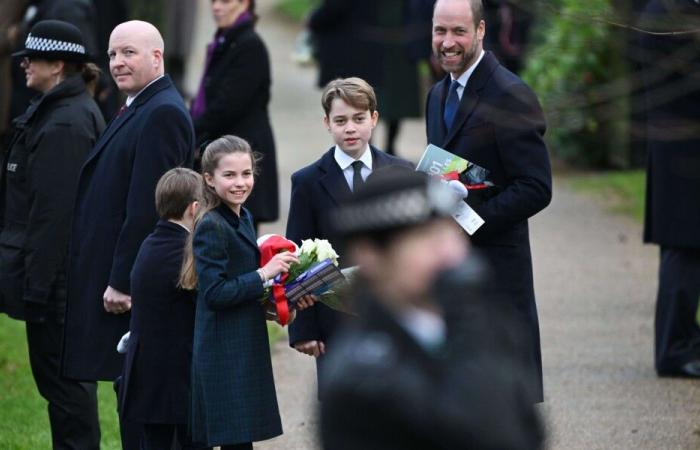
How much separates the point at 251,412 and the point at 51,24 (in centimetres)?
214

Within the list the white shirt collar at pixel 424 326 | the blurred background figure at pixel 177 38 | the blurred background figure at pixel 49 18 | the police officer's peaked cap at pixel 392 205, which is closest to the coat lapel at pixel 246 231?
the police officer's peaked cap at pixel 392 205

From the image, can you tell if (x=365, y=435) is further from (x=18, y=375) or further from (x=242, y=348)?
(x=18, y=375)

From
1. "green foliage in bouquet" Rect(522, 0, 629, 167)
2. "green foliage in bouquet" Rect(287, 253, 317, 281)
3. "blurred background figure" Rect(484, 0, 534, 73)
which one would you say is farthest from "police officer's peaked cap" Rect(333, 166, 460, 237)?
"blurred background figure" Rect(484, 0, 534, 73)

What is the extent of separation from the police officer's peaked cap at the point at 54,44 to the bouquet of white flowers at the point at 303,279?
5.02 ft

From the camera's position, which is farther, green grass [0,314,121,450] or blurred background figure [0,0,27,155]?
green grass [0,314,121,450]

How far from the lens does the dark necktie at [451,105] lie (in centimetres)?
582

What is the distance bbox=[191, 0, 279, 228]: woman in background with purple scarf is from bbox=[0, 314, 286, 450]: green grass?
3.99 ft

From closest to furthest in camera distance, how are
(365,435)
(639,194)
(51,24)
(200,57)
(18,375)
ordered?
(365,435) < (51,24) < (18,375) < (639,194) < (200,57)

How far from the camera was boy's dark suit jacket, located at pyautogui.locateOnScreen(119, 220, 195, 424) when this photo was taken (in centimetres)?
573

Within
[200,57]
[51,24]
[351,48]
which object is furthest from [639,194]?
[200,57]

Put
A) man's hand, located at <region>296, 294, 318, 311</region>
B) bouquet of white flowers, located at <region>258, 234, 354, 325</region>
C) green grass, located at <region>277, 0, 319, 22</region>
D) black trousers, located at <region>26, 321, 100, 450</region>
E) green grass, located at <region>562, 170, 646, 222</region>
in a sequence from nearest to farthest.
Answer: bouquet of white flowers, located at <region>258, 234, 354, 325</region> → man's hand, located at <region>296, 294, 318, 311</region> → black trousers, located at <region>26, 321, 100, 450</region> → green grass, located at <region>562, 170, 646, 222</region> → green grass, located at <region>277, 0, 319, 22</region>

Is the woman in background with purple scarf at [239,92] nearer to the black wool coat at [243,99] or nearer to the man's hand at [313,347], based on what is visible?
the black wool coat at [243,99]

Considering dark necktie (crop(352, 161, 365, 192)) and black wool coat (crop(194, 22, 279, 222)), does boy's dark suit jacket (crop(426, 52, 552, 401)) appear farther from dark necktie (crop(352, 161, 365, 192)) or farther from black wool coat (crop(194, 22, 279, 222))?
black wool coat (crop(194, 22, 279, 222))

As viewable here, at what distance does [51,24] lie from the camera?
667cm
